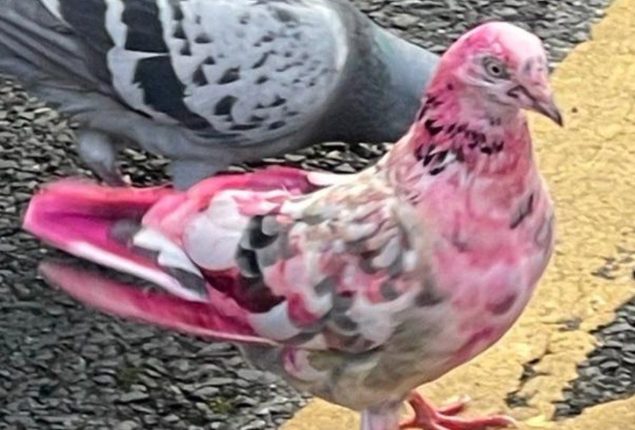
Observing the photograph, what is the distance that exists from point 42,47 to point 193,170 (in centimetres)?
42

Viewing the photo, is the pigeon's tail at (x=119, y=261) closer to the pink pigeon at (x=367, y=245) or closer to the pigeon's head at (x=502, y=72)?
the pink pigeon at (x=367, y=245)

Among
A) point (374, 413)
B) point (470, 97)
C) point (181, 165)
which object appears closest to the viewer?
point (470, 97)

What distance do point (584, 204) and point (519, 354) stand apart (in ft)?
1.84

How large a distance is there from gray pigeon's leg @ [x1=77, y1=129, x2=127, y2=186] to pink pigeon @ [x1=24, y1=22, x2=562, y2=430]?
86cm

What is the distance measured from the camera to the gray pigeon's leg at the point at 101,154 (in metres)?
3.78

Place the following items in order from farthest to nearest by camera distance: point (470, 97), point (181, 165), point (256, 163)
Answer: point (256, 163), point (181, 165), point (470, 97)

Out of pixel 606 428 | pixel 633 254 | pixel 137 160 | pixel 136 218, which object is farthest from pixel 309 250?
pixel 137 160

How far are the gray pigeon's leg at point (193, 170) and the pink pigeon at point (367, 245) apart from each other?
0.79 metres

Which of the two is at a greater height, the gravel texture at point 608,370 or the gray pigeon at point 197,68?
the gray pigeon at point 197,68

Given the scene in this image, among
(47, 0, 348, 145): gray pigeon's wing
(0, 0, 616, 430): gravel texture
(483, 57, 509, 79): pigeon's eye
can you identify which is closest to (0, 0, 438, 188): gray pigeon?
(47, 0, 348, 145): gray pigeon's wing

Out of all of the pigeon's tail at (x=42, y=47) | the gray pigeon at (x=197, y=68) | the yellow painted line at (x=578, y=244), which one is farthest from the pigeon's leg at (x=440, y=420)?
the pigeon's tail at (x=42, y=47)

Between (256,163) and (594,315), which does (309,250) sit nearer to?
(594,315)

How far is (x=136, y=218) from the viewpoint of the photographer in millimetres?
2844

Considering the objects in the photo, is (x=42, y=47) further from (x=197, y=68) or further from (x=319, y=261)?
(x=319, y=261)
